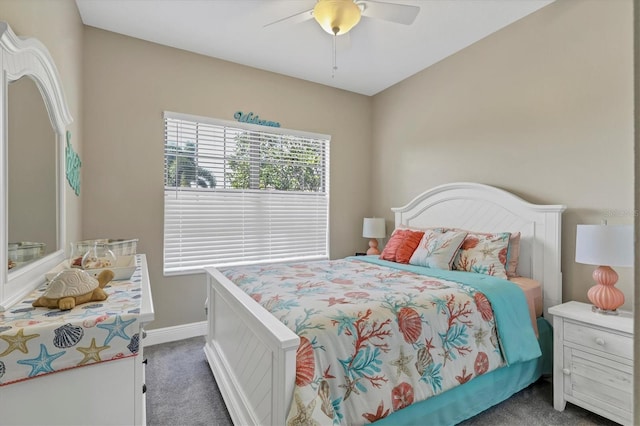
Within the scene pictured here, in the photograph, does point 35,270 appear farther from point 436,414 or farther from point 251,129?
point 251,129

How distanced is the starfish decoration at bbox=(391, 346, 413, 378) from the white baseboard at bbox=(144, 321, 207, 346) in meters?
2.28

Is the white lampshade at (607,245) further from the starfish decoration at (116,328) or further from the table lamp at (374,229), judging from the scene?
the starfish decoration at (116,328)

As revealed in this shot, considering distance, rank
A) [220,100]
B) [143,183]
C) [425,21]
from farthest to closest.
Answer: [220,100], [143,183], [425,21]

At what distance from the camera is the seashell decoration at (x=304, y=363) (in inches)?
48.3

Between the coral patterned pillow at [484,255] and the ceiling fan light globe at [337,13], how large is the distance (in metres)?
1.86

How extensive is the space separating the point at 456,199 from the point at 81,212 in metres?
3.32

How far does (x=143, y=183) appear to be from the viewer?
9.62 feet

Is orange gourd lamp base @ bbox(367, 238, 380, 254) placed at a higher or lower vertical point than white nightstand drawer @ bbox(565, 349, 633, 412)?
higher

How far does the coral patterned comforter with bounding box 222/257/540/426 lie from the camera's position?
1300mm

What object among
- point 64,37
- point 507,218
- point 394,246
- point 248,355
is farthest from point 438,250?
point 64,37

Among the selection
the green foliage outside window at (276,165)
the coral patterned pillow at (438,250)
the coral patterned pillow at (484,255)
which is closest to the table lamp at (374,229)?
the green foliage outside window at (276,165)

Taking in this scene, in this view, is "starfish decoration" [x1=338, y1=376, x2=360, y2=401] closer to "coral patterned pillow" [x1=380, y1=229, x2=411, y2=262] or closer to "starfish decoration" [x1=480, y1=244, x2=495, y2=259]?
"starfish decoration" [x1=480, y1=244, x2=495, y2=259]

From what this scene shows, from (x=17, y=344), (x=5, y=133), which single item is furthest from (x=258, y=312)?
(x=5, y=133)

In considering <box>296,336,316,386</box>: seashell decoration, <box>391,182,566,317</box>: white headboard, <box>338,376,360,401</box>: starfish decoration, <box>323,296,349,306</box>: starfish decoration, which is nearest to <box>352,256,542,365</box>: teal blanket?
<box>391,182,566,317</box>: white headboard
